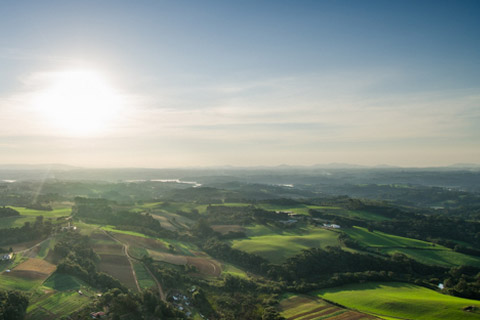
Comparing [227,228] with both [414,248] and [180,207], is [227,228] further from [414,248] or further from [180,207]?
[414,248]

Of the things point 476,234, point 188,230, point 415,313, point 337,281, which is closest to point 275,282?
point 337,281

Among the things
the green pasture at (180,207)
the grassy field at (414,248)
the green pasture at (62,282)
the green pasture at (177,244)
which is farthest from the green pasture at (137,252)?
the grassy field at (414,248)

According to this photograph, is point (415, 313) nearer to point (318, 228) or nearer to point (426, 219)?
point (318, 228)

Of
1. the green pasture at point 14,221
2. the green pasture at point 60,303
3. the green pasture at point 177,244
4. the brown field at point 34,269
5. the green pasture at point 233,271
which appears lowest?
the green pasture at point 233,271

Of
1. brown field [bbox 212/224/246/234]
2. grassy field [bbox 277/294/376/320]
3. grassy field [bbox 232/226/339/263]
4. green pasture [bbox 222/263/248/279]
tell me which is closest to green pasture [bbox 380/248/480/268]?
grassy field [bbox 232/226/339/263]

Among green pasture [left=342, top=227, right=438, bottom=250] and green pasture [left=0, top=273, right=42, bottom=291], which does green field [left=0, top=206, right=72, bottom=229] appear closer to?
green pasture [left=0, top=273, right=42, bottom=291]

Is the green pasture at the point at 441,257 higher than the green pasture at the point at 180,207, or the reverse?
the green pasture at the point at 180,207

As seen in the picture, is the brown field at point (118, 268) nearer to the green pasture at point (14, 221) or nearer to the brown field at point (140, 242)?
the brown field at point (140, 242)
